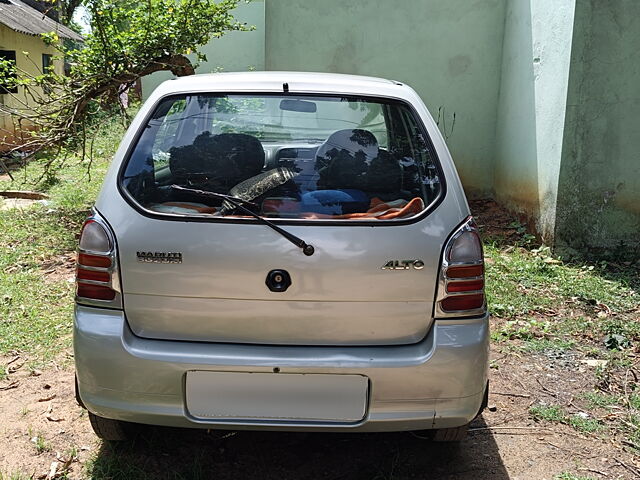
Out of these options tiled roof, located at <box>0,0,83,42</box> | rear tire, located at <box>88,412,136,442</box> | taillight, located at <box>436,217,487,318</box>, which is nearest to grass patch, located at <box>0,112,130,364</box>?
rear tire, located at <box>88,412,136,442</box>

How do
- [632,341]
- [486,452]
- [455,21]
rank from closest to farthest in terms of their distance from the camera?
[486,452]
[632,341]
[455,21]

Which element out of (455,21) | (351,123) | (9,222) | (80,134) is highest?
(455,21)

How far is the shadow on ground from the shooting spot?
281cm

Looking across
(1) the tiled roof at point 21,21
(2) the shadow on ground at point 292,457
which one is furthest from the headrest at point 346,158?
(1) the tiled roof at point 21,21

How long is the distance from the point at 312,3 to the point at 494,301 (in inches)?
188

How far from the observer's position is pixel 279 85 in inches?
105

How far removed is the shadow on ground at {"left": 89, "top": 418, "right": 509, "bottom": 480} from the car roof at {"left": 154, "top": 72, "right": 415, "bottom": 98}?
153 centimetres

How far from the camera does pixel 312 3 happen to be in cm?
814

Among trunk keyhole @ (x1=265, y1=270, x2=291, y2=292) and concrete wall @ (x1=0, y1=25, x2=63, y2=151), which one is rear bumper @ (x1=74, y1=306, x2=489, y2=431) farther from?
concrete wall @ (x1=0, y1=25, x2=63, y2=151)

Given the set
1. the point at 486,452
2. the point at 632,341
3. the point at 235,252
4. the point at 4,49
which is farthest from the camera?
the point at 4,49

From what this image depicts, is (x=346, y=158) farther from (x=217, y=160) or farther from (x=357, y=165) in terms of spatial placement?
(x=217, y=160)

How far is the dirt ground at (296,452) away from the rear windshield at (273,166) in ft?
3.68

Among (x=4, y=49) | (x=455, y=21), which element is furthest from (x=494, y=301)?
(x=4, y=49)

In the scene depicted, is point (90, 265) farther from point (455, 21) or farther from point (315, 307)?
point (455, 21)
